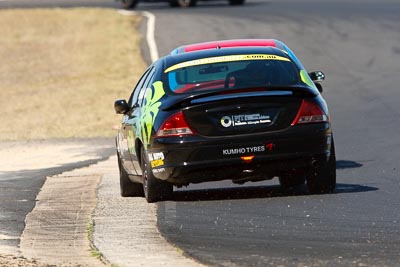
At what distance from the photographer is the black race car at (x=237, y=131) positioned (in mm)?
11336

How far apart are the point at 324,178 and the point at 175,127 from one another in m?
1.43

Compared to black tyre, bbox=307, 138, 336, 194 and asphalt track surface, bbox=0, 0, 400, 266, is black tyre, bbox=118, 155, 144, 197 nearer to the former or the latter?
asphalt track surface, bbox=0, 0, 400, 266

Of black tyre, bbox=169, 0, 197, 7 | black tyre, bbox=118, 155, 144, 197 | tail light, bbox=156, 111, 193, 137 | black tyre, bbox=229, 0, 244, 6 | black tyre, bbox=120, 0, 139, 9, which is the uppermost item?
tail light, bbox=156, 111, 193, 137

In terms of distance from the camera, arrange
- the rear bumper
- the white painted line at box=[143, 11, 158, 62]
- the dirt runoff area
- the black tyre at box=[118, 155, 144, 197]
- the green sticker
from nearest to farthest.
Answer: the dirt runoff area, the rear bumper, the green sticker, the black tyre at box=[118, 155, 144, 197], the white painted line at box=[143, 11, 158, 62]

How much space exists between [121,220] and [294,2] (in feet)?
113

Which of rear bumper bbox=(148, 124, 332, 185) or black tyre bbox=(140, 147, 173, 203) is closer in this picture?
rear bumper bbox=(148, 124, 332, 185)

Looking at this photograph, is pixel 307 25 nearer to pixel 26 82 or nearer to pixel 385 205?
pixel 26 82

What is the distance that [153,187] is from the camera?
11.9m

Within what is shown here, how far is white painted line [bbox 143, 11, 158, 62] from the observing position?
3297cm

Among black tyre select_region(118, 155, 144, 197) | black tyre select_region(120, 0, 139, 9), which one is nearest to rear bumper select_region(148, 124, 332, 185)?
black tyre select_region(118, 155, 144, 197)

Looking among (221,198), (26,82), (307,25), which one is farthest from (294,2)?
(221,198)

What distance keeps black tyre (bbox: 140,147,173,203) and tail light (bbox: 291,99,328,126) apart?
1.33 meters

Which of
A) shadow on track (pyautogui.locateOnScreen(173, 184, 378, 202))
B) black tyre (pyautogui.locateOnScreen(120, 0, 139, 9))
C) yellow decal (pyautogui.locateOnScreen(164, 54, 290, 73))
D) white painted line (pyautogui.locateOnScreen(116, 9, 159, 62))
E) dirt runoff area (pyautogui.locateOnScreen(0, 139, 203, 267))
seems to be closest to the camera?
dirt runoff area (pyautogui.locateOnScreen(0, 139, 203, 267))

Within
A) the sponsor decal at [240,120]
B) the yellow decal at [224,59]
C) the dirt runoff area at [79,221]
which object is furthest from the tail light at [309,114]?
the dirt runoff area at [79,221]
